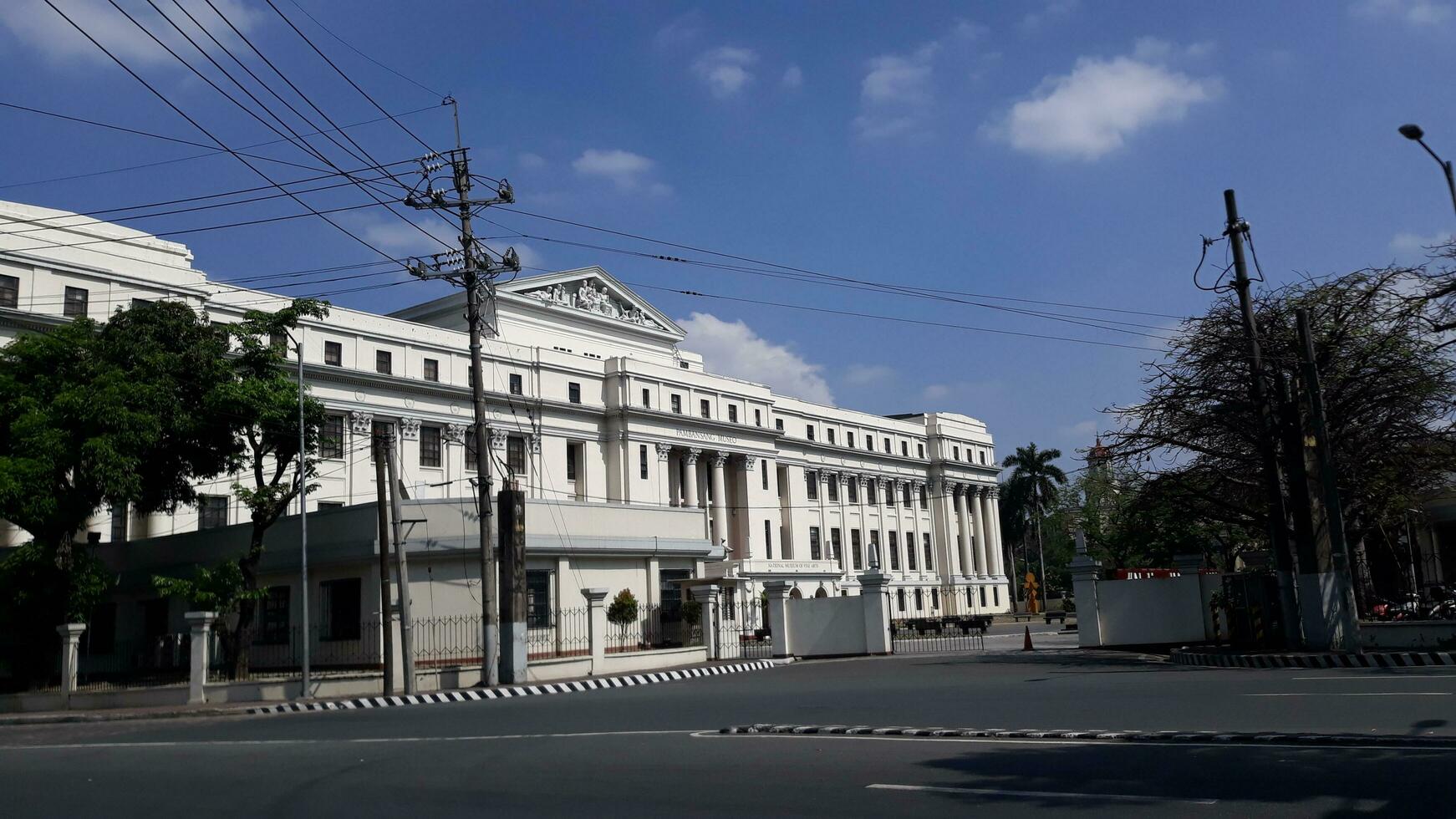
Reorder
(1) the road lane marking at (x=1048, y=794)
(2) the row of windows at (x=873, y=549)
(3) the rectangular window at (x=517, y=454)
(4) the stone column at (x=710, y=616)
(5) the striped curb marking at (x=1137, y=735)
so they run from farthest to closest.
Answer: (2) the row of windows at (x=873, y=549) → (3) the rectangular window at (x=517, y=454) → (4) the stone column at (x=710, y=616) → (5) the striped curb marking at (x=1137, y=735) → (1) the road lane marking at (x=1048, y=794)

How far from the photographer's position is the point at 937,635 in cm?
4991

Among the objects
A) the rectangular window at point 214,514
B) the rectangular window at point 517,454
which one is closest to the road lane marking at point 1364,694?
the rectangular window at point 214,514

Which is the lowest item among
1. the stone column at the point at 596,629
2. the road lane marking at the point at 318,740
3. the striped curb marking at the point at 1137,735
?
the road lane marking at the point at 318,740

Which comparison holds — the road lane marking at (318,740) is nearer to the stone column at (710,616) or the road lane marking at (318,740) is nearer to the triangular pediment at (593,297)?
the stone column at (710,616)

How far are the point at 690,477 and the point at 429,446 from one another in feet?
54.2

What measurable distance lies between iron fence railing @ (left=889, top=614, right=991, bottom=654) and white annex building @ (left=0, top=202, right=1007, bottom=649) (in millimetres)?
6570

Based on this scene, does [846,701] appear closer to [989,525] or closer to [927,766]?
[927,766]

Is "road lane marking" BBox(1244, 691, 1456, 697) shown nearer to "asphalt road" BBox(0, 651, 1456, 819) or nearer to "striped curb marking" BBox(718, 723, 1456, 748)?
"asphalt road" BBox(0, 651, 1456, 819)

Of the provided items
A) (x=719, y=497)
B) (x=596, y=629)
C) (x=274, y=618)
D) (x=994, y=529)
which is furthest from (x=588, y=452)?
(x=994, y=529)

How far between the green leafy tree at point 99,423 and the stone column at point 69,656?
188 cm

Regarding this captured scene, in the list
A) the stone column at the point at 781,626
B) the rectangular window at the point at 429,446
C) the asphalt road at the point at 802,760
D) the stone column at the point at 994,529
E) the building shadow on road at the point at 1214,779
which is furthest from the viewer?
the stone column at the point at 994,529

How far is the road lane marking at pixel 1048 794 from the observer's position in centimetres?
753

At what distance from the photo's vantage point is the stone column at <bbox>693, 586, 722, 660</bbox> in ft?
101

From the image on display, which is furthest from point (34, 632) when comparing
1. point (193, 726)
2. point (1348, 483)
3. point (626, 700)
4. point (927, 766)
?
point (1348, 483)
